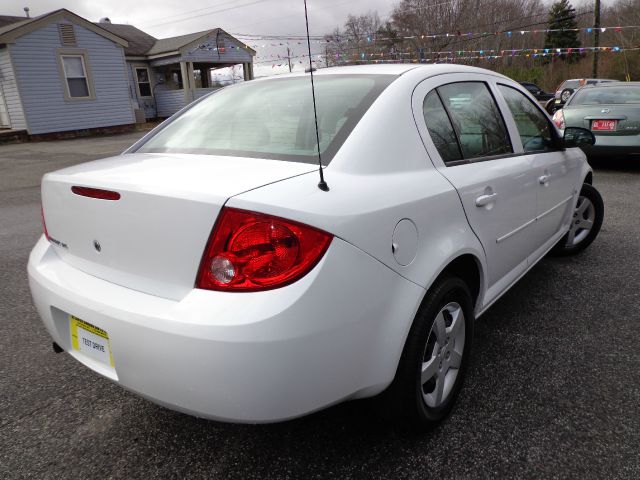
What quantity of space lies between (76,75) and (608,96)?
58.2 feet

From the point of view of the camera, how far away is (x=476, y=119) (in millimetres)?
2590

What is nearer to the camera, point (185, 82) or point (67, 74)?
point (67, 74)

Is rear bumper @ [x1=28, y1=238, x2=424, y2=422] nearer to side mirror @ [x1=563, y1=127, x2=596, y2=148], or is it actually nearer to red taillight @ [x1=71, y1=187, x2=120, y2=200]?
red taillight @ [x1=71, y1=187, x2=120, y2=200]

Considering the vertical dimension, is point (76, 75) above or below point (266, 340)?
above

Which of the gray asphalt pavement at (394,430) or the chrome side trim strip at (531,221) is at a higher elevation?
the chrome side trim strip at (531,221)

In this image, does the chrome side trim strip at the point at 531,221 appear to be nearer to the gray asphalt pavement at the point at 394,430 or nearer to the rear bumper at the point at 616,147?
the gray asphalt pavement at the point at 394,430

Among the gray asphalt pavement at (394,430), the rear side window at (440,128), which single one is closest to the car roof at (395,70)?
the rear side window at (440,128)

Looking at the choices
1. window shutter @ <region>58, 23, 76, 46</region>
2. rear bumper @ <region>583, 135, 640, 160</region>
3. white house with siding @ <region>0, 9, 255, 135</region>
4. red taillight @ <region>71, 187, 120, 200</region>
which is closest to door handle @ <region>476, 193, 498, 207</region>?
red taillight @ <region>71, 187, 120, 200</region>

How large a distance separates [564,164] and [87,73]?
19582 millimetres

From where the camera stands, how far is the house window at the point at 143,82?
2445 cm

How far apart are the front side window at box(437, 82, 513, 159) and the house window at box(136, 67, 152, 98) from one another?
24547 millimetres

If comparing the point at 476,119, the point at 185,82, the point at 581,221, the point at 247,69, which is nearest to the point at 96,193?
the point at 476,119

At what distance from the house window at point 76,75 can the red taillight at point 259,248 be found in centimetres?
1967

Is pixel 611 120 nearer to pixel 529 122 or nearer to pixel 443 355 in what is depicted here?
pixel 529 122
